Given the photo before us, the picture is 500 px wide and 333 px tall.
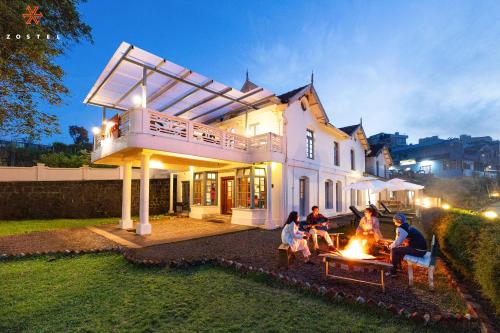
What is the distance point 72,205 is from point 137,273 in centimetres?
1350

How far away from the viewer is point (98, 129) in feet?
43.0

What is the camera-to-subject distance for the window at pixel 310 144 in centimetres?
1634

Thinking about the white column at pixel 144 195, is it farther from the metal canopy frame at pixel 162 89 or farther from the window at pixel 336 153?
the window at pixel 336 153

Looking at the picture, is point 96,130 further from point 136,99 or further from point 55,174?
point 55,174

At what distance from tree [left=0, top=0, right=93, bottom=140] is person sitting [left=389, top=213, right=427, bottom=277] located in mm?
10339

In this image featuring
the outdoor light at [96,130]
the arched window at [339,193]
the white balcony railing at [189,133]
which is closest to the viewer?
the white balcony railing at [189,133]

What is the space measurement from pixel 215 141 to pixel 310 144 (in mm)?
7194

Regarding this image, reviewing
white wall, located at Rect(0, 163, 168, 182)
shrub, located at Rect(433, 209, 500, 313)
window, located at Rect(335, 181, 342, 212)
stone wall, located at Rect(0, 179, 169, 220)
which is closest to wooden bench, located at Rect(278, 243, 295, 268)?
shrub, located at Rect(433, 209, 500, 313)

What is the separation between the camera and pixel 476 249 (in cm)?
505

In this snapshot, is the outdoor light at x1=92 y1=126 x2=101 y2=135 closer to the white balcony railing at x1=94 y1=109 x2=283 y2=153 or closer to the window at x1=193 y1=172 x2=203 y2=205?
the white balcony railing at x1=94 y1=109 x2=283 y2=153

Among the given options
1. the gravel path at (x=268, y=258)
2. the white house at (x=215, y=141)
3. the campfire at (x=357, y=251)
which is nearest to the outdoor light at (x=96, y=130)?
the white house at (x=215, y=141)

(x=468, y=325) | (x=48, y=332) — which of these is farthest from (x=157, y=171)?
(x=468, y=325)

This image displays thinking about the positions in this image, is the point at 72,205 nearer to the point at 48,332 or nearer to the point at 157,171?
the point at 157,171

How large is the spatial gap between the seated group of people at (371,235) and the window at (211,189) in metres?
9.21
